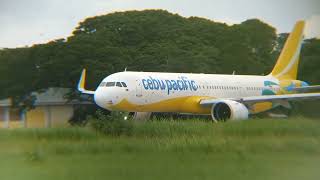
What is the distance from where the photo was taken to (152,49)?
2977 centimetres

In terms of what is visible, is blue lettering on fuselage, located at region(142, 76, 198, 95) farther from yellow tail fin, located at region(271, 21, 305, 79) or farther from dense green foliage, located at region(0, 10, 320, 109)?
yellow tail fin, located at region(271, 21, 305, 79)

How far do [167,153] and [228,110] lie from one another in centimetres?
1457

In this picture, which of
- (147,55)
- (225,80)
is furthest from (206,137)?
(147,55)

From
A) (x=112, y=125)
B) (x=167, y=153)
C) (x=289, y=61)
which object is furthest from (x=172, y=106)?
(x=167, y=153)

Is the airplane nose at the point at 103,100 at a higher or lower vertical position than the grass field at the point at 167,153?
lower

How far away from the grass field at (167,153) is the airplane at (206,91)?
398 inches

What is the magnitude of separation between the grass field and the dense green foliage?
8.49 meters

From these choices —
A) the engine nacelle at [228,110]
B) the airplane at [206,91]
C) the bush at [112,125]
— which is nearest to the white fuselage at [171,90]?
the airplane at [206,91]

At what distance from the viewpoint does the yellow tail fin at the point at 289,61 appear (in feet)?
73.6

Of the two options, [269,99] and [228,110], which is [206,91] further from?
[228,110]

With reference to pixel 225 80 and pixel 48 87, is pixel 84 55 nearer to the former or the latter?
pixel 48 87

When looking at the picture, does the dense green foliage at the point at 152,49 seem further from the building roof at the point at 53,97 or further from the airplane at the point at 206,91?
the airplane at the point at 206,91

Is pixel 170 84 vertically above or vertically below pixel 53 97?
above

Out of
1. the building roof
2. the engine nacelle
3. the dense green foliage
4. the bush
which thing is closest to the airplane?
the engine nacelle
